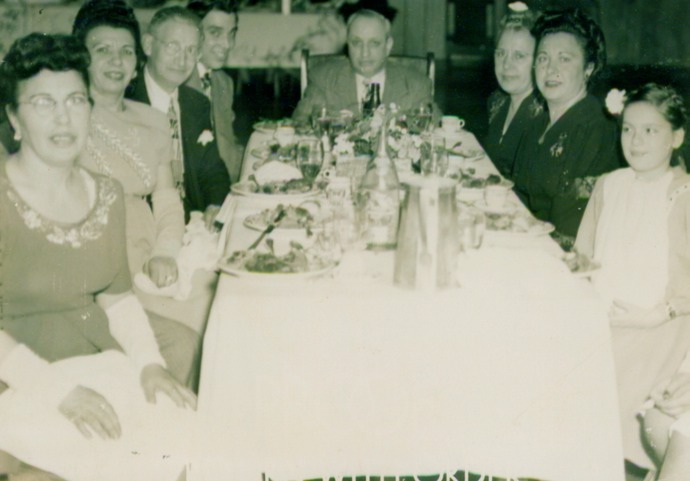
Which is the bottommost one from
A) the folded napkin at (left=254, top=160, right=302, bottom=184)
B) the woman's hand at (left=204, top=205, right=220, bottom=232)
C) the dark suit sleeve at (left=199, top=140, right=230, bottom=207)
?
the woman's hand at (left=204, top=205, right=220, bottom=232)

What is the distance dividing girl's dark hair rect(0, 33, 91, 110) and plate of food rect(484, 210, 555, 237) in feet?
3.09

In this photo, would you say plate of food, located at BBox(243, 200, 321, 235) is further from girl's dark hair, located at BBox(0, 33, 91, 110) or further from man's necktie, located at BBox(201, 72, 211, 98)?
man's necktie, located at BBox(201, 72, 211, 98)

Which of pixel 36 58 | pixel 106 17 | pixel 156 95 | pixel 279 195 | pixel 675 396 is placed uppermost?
pixel 106 17

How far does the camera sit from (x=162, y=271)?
195cm

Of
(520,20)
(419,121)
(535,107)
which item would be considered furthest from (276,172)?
(520,20)

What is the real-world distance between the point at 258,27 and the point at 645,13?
156 inches

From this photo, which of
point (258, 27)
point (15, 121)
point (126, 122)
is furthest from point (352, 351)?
point (258, 27)

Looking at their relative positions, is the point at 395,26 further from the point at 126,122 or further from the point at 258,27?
the point at 126,122

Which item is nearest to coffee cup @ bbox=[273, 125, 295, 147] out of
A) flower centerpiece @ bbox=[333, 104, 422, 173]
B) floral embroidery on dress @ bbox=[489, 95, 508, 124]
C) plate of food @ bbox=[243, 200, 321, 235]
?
flower centerpiece @ bbox=[333, 104, 422, 173]

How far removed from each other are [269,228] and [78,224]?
41 cm

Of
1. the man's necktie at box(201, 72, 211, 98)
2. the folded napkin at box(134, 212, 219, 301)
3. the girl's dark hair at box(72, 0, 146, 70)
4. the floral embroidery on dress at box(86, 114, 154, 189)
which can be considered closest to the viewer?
the folded napkin at box(134, 212, 219, 301)

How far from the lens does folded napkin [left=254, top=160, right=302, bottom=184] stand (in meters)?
2.32

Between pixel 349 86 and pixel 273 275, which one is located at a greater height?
pixel 349 86

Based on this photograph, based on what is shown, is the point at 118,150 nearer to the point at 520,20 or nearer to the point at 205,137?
the point at 205,137
